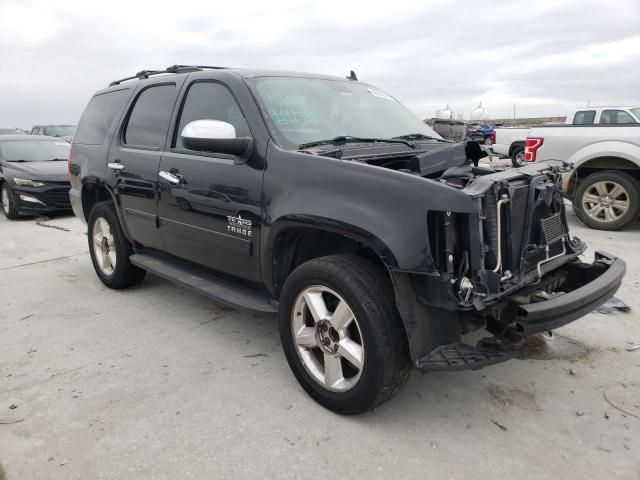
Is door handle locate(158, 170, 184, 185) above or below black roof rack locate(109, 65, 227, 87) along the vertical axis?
below

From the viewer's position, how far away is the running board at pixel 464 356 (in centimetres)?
232

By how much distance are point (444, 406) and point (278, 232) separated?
1.37 meters

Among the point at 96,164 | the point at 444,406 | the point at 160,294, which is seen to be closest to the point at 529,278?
the point at 444,406

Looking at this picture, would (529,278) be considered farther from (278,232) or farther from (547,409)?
(278,232)

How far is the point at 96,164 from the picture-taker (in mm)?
4754

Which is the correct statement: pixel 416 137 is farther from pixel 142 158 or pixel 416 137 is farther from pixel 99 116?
pixel 99 116

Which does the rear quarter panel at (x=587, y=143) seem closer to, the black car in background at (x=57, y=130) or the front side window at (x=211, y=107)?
the front side window at (x=211, y=107)

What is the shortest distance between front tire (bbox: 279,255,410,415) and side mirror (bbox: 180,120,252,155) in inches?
33.5

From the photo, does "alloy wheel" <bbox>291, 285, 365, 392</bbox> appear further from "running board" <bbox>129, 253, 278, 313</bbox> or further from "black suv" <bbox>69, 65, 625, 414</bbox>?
"running board" <bbox>129, 253, 278, 313</bbox>

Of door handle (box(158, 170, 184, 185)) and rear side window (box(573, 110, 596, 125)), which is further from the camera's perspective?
rear side window (box(573, 110, 596, 125))

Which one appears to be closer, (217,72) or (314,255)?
(314,255)

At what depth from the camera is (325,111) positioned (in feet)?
11.4

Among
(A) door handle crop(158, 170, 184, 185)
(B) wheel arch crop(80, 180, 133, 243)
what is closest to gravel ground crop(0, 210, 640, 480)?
(B) wheel arch crop(80, 180, 133, 243)

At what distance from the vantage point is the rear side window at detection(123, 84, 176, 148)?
13.0ft
